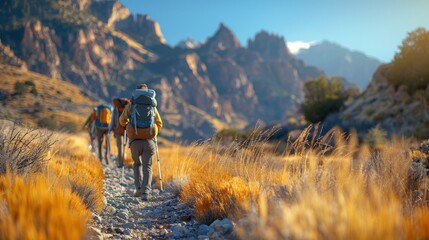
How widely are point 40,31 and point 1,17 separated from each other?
47.5ft

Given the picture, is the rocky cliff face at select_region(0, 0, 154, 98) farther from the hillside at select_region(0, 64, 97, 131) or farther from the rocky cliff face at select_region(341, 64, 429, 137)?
the rocky cliff face at select_region(341, 64, 429, 137)

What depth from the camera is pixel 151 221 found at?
4840mm

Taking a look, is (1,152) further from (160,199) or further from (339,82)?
(339,82)

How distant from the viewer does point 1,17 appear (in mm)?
126688

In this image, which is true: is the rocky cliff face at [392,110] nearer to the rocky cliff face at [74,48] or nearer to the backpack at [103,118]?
the backpack at [103,118]

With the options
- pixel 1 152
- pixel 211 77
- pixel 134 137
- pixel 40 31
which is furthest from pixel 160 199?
pixel 211 77

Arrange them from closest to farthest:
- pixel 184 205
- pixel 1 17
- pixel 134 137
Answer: pixel 184 205
pixel 134 137
pixel 1 17

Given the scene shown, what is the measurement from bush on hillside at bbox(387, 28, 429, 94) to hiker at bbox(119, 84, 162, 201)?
21346mm

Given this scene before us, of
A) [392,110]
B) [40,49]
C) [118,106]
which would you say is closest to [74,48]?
[40,49]

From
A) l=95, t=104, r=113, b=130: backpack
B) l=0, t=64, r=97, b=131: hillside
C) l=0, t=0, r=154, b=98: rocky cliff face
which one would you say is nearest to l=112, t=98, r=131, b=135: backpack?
l=95, t=104, r=113, b=130: backpack

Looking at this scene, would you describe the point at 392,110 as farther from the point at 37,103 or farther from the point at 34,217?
the point at 37,103

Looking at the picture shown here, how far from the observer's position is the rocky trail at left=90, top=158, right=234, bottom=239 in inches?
146

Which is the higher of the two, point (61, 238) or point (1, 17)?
point (1, 17)

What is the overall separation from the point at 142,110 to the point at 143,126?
310mm
